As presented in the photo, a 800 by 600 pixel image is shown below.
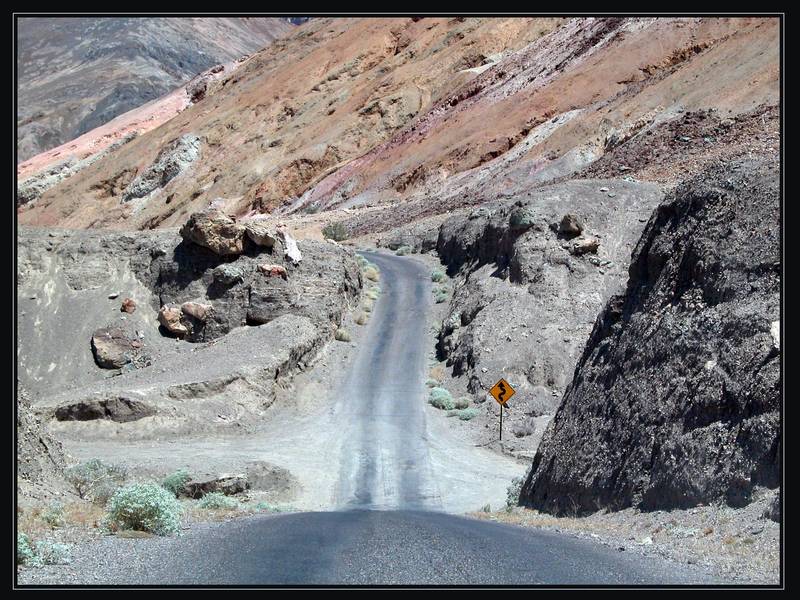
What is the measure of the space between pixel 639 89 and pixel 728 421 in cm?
5126

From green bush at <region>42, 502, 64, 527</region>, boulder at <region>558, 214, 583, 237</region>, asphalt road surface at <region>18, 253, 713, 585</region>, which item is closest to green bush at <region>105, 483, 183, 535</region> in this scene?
asphalt road surface at <region>18, 253, 713, 585</region>

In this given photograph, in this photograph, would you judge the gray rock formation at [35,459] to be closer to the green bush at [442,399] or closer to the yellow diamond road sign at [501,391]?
the yellow diamond road sign at [501,391]

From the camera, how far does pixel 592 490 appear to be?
15.6 meters

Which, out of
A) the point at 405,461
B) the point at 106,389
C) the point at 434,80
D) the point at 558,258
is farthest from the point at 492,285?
the point at 434,80

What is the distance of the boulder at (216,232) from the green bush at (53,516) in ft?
80.3

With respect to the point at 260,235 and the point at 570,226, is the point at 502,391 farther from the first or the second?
the point at 260,235

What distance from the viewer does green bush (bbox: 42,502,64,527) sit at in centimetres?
1195

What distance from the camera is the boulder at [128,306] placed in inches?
1453

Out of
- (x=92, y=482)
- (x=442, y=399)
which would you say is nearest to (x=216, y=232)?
(x=442, y=399)

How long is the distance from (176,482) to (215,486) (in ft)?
3.49

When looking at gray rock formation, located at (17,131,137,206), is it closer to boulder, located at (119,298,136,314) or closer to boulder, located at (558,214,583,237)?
boulder, located at (119,298,136,314)

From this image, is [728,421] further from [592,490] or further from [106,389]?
[106,389]

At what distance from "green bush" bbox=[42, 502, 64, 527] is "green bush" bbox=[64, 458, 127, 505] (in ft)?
9.51

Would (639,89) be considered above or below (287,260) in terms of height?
above
